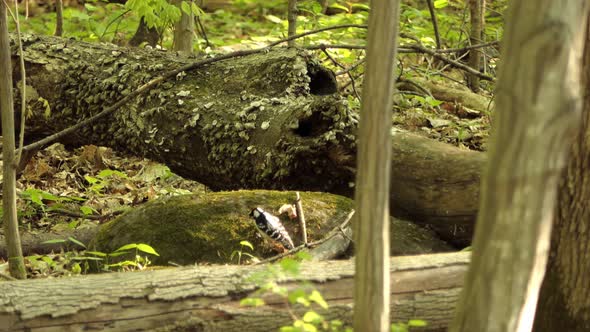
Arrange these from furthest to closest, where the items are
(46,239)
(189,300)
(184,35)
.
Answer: (184,35) → (46,239) → (189,300)

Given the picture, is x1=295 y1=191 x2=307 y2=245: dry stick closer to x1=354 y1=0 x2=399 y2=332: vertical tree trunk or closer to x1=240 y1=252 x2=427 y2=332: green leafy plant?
x1=240 y1=252 x2=427 y2=332: green leafy plant

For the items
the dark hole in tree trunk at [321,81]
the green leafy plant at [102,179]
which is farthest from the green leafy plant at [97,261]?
the dark hole in tree trunk at [321,81]

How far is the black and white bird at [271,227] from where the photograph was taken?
3658mm

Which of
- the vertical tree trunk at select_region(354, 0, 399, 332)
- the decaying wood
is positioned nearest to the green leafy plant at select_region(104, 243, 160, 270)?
the decaying wood

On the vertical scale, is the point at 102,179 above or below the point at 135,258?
below

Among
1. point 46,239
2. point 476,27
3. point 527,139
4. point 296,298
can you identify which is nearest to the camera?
point 527,139

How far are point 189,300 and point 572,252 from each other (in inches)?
54.8

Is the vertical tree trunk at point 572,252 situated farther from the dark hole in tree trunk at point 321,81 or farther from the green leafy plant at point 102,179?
the green leafy plant at point 102,179

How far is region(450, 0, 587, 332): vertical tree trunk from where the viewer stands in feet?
5.56

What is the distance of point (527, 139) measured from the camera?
1.71m

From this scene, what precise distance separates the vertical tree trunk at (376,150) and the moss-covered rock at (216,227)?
1.68 metres

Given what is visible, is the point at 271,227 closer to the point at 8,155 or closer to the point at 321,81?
the point at 8,155

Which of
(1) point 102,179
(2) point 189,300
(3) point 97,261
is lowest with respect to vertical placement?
(1) point 102,179

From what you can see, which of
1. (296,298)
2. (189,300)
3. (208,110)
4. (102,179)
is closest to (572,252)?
(296,298)
